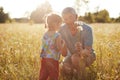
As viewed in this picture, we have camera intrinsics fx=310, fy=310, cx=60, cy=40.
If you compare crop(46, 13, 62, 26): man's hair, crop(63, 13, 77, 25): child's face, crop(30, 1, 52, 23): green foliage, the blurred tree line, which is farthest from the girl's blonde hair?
crop(30, 1, 52, 23): green foliage

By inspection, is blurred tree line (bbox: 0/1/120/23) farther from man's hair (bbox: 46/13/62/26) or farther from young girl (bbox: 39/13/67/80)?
man's hair (bbox: 46/13/62/26)

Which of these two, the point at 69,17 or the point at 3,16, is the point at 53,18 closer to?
the point at 69,17

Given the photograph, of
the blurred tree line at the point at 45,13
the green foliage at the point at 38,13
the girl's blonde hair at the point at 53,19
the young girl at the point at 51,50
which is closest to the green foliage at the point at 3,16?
the blurred tree line at the point at 45,13

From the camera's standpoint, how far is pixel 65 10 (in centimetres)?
496

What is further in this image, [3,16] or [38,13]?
[38,13]

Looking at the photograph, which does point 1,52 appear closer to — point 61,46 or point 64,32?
point 64,32

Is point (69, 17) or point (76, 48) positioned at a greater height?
point (69, 17)

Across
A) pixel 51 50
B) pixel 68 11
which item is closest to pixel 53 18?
pixel 51 50

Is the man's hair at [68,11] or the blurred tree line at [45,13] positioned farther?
the blurred tree line at [45,13]

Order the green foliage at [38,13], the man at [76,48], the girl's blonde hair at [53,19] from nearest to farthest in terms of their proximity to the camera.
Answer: the girl's blonde hair at [53,19] → the man at [76,48] → the green foliage at [38,13]

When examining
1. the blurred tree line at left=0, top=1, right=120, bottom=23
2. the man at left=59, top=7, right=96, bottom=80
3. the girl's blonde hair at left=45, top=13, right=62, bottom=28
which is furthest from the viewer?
the blurred tree line at left=0, top=1, right=120, bottom=23

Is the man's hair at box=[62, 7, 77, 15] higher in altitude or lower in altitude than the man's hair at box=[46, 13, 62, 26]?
higher

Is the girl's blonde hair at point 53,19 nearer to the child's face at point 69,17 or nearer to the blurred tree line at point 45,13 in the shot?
the child's face at point 69,17

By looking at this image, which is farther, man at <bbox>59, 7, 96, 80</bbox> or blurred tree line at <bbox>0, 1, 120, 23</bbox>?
blurred tree line at <bbox>0, 1, 120, 23</bbox>
